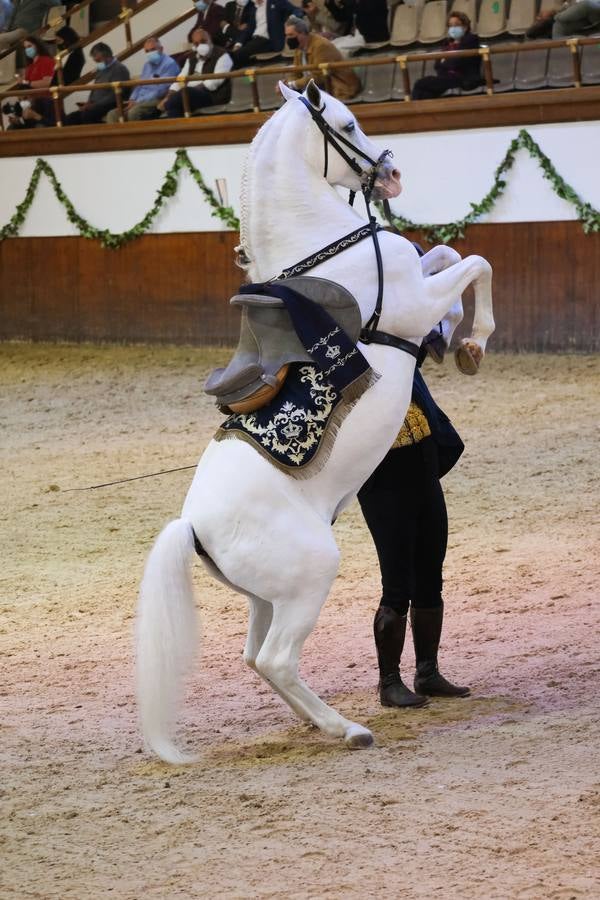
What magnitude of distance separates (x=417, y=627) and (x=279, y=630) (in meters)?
0.75

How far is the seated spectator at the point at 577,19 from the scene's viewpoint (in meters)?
11.7

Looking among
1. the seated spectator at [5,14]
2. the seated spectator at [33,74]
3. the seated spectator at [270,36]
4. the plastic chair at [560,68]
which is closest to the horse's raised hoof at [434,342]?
the plastic chair at [560,68]

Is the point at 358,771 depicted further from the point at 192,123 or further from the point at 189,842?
the point at 192,123

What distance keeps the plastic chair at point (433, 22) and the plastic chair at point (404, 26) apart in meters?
0.08

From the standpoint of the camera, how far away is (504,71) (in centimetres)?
1214

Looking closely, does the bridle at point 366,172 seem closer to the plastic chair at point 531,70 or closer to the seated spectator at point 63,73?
the plastic chair at point 531,70

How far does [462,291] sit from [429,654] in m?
1.27

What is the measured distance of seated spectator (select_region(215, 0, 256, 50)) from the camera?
14234 millimetres

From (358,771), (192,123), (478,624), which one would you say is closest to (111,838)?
(358,771)

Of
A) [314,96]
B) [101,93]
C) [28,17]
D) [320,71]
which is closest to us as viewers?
[314,96]

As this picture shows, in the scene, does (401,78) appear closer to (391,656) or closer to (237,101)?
(237,101)

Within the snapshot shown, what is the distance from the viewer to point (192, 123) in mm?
13711

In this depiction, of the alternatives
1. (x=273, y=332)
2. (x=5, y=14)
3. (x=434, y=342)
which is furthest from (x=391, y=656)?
(x=5, y=14)

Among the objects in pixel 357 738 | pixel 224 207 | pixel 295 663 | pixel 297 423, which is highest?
pixel 297 423
